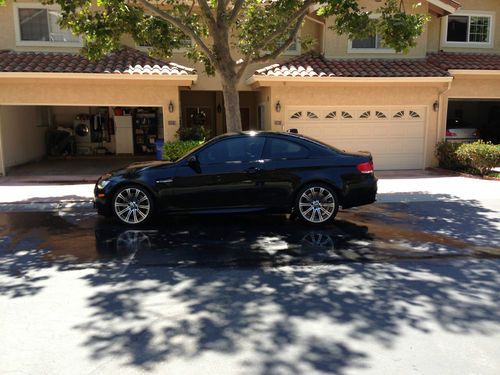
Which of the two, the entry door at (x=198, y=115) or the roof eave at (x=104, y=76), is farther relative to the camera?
the entry door at (x=198, y=115)

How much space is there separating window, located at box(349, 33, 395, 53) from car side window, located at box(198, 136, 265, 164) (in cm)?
897

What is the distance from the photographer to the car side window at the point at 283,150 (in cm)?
750

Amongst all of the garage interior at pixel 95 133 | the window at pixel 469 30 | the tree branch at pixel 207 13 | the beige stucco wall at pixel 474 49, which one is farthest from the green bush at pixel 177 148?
the window at pixel 469 30

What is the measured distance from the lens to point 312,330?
384 cm

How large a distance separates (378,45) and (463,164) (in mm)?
4861

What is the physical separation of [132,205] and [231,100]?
4008 millimetres

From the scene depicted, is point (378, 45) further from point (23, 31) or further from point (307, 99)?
point (23, 31)

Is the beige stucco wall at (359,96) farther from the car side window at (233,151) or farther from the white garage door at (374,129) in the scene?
the car side window at (233,151)

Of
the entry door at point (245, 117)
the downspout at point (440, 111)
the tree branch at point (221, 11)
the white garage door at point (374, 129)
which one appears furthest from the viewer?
the entry door at point (245, 117)

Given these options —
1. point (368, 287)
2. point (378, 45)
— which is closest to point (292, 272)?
point (368, 287)

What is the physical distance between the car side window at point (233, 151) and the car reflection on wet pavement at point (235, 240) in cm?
113

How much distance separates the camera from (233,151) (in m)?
7.49

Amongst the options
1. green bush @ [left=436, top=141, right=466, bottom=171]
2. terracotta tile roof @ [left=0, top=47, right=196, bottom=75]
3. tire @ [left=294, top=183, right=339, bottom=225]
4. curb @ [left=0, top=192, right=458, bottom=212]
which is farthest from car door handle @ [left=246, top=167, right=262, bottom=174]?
green bush @ [left=436, top=141, right=466, bottom=171]

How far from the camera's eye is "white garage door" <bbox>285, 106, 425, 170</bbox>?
561 inches
